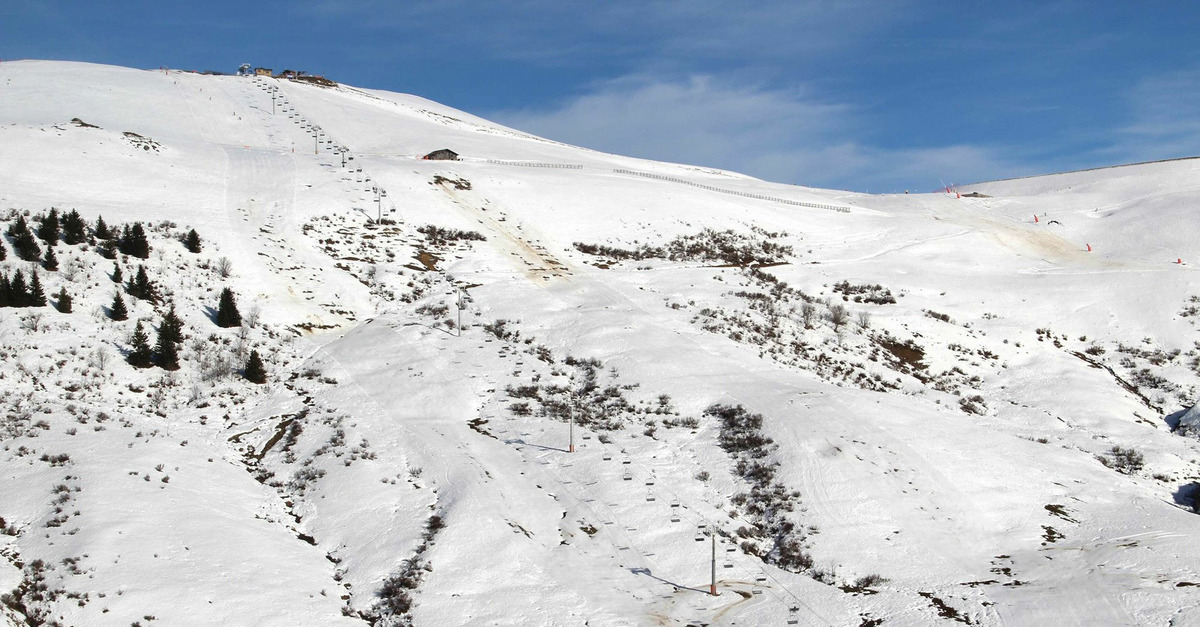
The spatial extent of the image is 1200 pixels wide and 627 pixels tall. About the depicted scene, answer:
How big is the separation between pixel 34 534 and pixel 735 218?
50157 millimetres

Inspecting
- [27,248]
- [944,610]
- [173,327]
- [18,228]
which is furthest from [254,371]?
[944,610]

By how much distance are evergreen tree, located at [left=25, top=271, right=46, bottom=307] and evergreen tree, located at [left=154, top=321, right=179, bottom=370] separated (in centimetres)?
447

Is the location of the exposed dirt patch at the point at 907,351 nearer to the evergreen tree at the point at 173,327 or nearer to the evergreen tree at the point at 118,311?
the evergreen tree at the point at 173,327

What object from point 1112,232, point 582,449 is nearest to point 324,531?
point 582,449

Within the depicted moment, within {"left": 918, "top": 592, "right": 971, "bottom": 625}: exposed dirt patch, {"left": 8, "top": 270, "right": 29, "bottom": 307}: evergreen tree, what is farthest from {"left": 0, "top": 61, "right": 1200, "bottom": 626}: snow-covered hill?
{"left": 8, "top": 270, "right": 29, "bottom": 307}: evergreen tree

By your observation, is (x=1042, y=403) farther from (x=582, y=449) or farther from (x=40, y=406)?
(x=40, y=406)

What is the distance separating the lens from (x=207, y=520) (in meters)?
18.7

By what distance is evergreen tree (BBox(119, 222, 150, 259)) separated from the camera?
110 feet

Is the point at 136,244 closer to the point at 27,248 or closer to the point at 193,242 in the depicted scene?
the point at 193,242

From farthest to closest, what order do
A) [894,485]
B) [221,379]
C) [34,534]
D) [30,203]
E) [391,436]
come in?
[30,203]
[221,379]
[391,436]
[894,485]
[34,534]

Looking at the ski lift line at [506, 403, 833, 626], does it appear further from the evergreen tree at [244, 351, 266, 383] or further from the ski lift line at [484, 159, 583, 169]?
the ski lift line at [484, 159, 583, 169]

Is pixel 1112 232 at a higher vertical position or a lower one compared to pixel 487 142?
lower

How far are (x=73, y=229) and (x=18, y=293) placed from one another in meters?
6.14

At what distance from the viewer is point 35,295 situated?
28.0m
